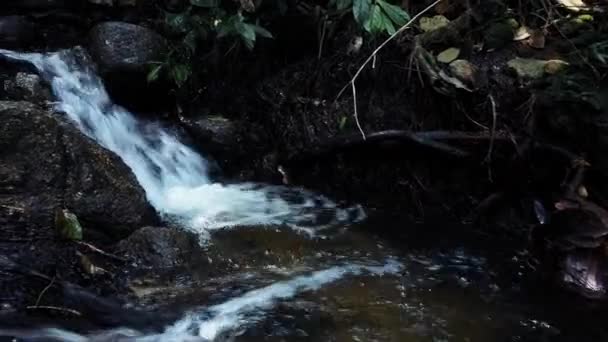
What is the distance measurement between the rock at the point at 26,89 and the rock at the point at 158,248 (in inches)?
90.7

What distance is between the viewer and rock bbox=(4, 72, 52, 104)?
209 inches

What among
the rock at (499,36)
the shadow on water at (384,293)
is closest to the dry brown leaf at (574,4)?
the rock at (499,36)

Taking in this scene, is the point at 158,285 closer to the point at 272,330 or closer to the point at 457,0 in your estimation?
the point at 272,330

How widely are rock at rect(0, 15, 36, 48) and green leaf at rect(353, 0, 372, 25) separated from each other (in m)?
3.96

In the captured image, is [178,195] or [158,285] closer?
[158,285]

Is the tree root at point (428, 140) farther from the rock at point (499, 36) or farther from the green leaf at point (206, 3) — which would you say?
the green leaf at point (206, 3)

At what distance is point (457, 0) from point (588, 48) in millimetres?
1353

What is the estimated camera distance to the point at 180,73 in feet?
18.7

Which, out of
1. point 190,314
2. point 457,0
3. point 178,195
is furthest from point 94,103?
point 457,0

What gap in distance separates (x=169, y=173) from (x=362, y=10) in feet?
8.50

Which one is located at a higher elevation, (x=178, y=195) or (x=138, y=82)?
(x=138, y=82)

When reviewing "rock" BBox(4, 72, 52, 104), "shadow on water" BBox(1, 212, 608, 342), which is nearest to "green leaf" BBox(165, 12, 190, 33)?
"rock" BBox(4, 72, 52, 104)

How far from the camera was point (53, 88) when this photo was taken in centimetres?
561

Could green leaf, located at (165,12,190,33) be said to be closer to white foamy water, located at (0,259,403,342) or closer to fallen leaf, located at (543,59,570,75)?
white foamy water, located at (0,259,403,342)
